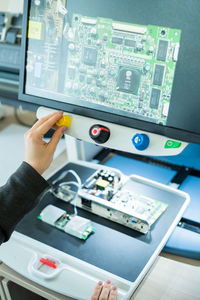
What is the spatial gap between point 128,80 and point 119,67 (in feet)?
0.12

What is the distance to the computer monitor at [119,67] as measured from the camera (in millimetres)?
758

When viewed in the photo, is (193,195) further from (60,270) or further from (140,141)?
(60,270)

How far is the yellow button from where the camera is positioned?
2.92 ft

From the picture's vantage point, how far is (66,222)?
0.92 metres

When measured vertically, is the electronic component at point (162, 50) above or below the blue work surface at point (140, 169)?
above

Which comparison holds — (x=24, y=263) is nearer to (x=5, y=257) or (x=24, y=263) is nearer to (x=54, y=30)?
(x=5, y=257)

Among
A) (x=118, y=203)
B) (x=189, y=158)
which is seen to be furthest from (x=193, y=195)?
(x=118, y=203)

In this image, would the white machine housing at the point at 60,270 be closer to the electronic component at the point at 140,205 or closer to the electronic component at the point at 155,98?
the electronic component at the point at 140,205

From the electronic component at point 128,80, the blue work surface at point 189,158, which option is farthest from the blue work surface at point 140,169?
the electronic component at point 128,80

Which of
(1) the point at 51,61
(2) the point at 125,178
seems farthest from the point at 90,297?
(1) the point at 51,61

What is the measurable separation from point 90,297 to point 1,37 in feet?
3.34

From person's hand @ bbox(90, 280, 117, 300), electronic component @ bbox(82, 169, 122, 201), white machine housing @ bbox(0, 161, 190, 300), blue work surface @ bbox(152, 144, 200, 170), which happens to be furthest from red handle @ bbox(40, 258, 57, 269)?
blue work surface @ bbox(152, 144, 200, 170)

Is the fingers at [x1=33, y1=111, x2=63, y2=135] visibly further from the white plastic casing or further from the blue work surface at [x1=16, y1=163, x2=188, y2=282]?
the blue work surface at [x1=16, y1=163, x2=188, y2=282]

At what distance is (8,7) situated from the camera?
1.35 m
